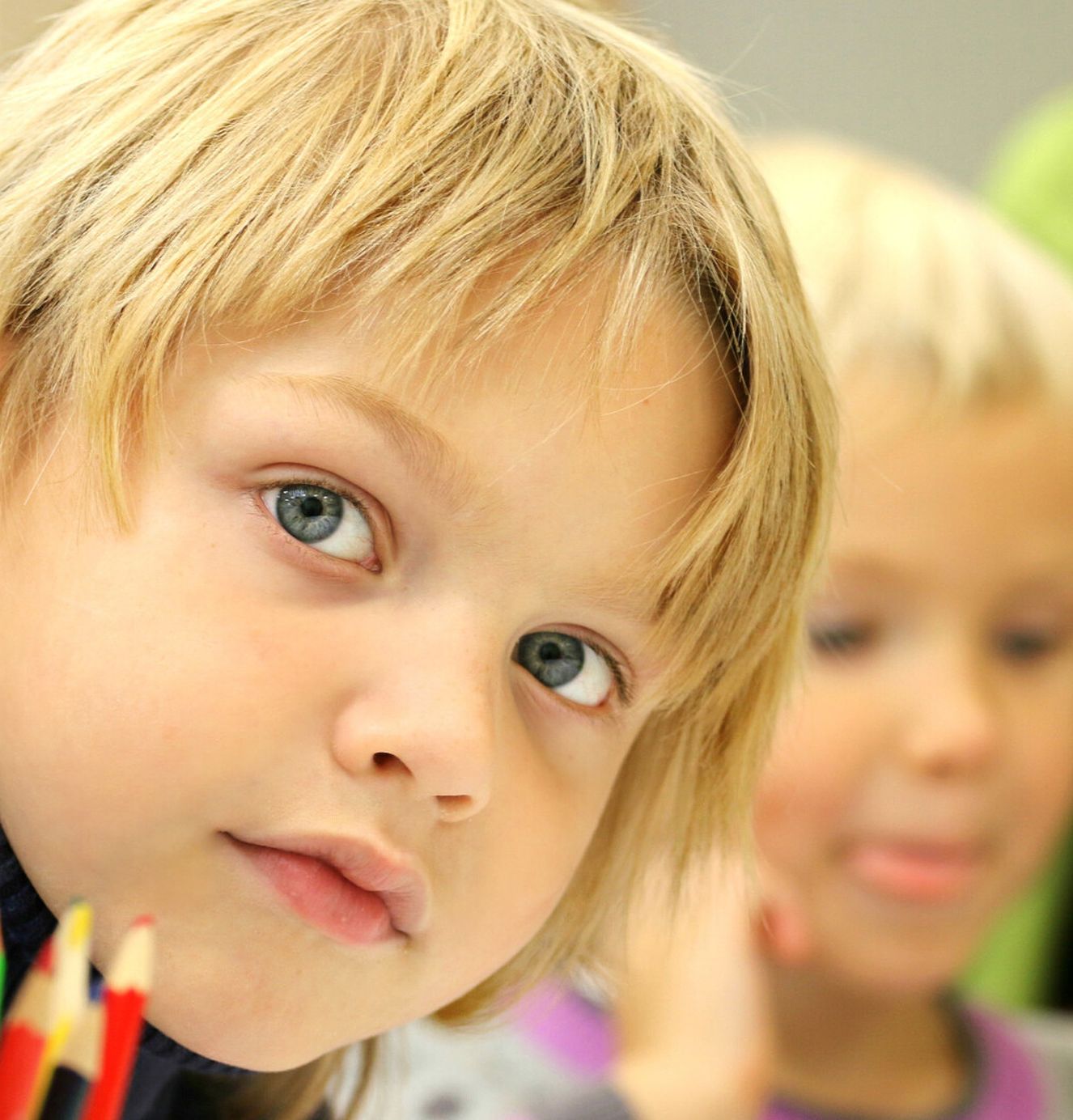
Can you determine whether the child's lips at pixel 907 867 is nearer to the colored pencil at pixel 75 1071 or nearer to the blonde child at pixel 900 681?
the blonde child at pixel 900 681

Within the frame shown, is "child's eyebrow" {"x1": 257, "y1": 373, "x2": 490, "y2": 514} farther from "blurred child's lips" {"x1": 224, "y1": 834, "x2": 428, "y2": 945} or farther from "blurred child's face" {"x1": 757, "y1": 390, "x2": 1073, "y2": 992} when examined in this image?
"blurred child's face" {"x1": 757, "y1": 390, "x2": 1073, "y2": 992}

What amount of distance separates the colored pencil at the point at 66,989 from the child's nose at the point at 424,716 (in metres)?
0.09

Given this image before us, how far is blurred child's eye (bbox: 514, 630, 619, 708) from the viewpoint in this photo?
1.56 ft

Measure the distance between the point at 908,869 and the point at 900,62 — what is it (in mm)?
897

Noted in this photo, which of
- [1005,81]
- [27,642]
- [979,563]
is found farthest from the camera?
[1005,81]

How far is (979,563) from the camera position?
0.74 meters

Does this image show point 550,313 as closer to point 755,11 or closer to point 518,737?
point 518,737

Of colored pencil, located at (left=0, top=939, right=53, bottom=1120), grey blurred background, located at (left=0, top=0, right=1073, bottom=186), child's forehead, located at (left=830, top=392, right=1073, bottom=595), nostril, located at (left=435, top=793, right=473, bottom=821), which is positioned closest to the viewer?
colored pencil, located at (left=0, top=939, right=53, bottom=1120)

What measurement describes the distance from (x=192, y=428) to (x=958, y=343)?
1.51 feet

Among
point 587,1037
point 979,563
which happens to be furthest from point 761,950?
point 979,563

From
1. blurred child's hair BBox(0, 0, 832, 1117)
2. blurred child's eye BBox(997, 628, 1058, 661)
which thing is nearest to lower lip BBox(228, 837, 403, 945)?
blurred child's hair BBox(0, 0, 832, 1117)

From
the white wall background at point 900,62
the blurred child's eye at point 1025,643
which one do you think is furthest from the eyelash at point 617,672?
the white wall background at point 900,62

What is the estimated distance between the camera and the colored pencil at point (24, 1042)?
1.08ft

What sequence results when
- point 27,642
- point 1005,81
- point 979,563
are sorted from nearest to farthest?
point 27,642, point 979,563, point 1005,81
